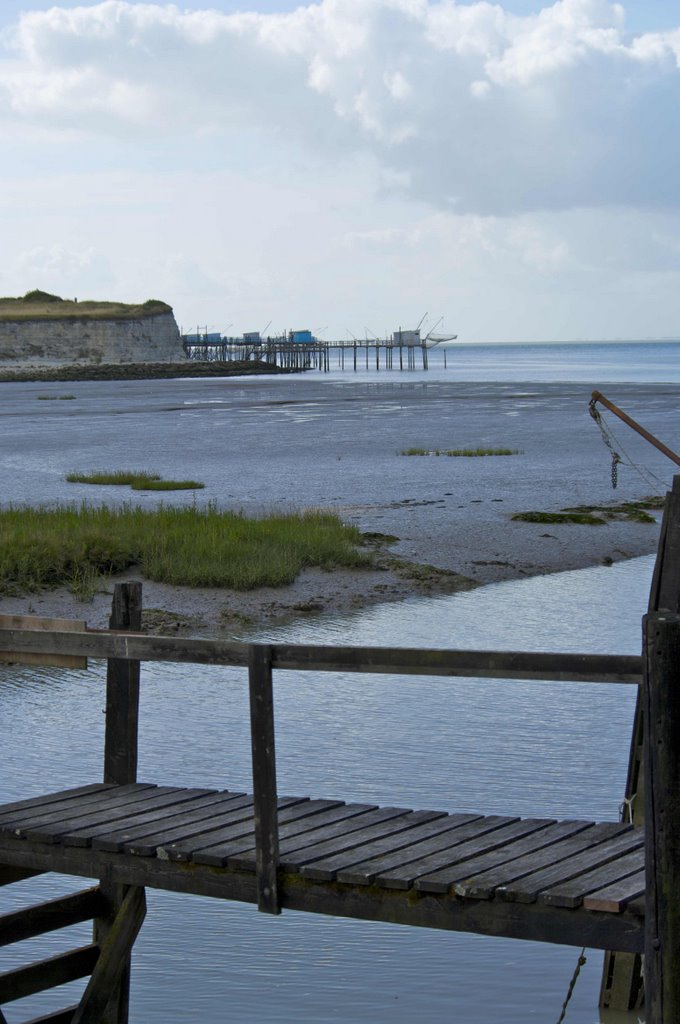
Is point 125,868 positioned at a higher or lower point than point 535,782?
higher

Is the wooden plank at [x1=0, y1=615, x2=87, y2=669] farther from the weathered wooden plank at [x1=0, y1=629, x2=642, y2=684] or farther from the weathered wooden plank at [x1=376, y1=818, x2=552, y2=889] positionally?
the weathered wooden plank at [x1=376, y1=818, x2=552, y2=889]

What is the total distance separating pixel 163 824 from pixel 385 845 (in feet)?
3.22

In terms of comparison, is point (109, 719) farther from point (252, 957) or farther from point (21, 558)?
point (21, 558)

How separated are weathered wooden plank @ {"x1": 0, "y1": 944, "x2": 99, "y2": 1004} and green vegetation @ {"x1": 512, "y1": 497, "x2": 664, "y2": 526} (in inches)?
730

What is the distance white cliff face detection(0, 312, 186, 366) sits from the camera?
14650 centimetres

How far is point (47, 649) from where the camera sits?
5688mm

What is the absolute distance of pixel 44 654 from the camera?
19.1ft

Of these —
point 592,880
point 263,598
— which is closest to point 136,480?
point 263,598

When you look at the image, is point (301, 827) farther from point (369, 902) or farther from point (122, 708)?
point (122, 708)

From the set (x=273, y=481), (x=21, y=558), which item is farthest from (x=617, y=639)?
(x=273, y=481)

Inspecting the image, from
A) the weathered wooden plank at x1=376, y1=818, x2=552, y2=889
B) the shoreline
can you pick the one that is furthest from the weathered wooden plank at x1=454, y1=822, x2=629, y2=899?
the shoreline

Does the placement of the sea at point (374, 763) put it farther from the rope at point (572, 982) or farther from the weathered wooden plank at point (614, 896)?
the weathered wooden plank at point (614, 896)

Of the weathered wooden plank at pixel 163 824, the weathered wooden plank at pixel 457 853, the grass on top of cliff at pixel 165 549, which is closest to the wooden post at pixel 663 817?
the weathered wooden plank at pixel 457 853

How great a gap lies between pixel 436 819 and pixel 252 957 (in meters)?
1.98
